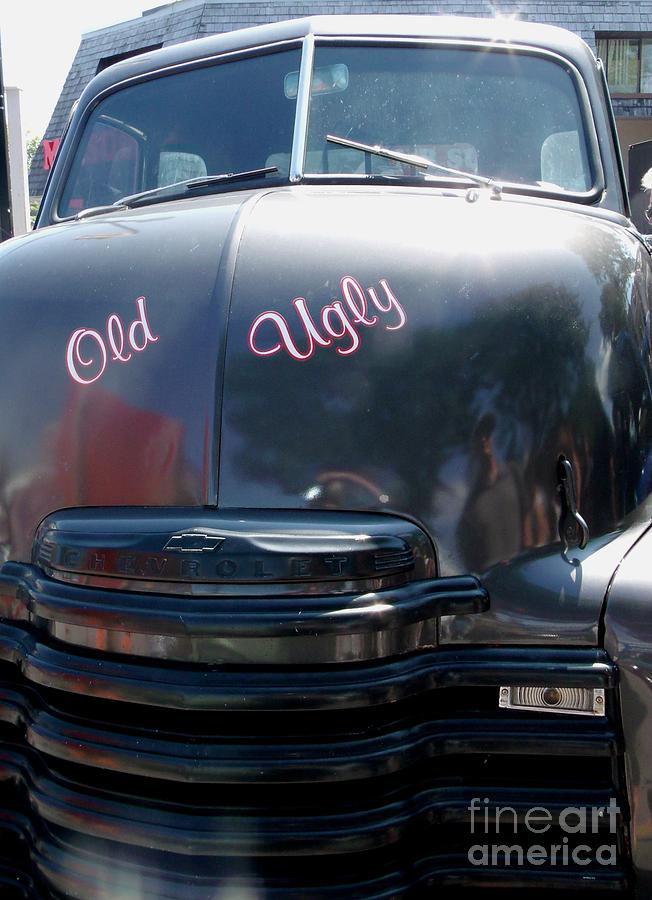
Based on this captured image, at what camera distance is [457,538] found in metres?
1.78

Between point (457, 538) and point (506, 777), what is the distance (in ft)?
1.48

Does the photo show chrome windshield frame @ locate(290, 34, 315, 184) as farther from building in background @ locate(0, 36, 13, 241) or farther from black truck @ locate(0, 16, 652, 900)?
building in background @ locate(0, 36, 13, 241)

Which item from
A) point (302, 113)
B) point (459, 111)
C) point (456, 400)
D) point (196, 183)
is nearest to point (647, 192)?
point (459, 111)

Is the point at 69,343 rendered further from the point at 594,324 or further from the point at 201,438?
the point at 594,324

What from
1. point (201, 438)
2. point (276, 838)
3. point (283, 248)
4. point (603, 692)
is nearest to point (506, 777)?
point (603, 692)

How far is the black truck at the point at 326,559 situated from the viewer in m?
1.63

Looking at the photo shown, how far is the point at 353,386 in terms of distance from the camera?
5.98 ft

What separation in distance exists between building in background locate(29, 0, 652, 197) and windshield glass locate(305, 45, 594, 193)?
12119 mm

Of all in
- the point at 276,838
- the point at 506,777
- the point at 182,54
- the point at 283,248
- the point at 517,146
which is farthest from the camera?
the point at 182,54

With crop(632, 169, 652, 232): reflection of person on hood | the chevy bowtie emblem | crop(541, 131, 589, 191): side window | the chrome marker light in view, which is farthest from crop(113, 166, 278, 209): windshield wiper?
the chrome marker light

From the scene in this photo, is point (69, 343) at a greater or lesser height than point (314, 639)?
greater

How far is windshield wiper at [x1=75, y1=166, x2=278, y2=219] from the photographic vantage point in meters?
2.71

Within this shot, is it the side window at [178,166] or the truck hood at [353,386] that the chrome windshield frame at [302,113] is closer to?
the side window at [178,166]

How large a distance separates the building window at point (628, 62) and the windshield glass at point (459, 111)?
15.8 metres
